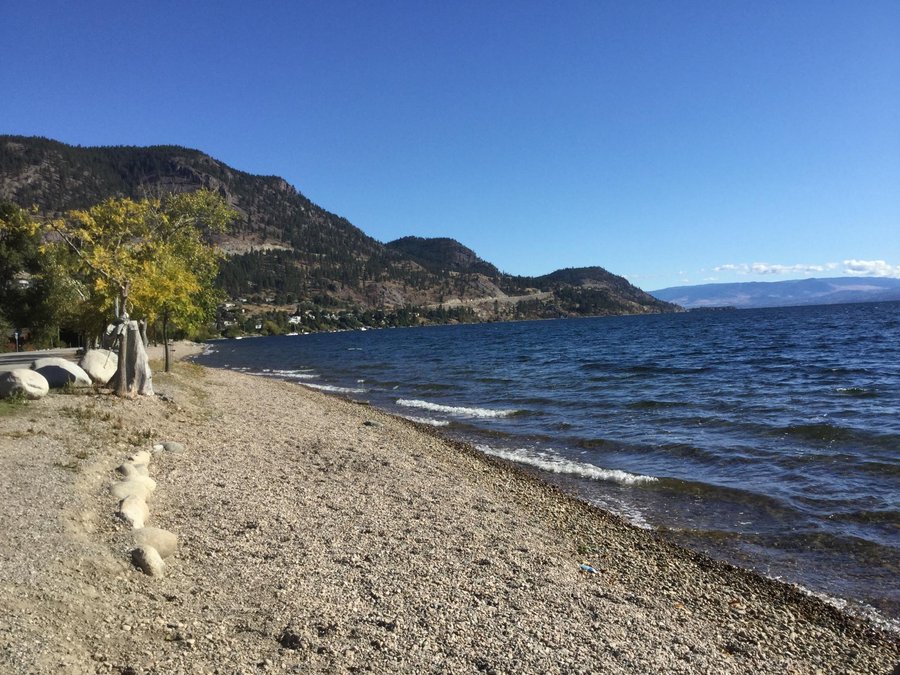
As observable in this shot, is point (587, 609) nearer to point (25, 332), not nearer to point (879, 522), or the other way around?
point (879, 522)

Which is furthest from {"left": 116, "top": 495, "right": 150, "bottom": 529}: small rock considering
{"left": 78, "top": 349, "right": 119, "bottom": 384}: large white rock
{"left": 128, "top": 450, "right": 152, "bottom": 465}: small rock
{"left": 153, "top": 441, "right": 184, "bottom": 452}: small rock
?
{"left": 78, "top": 349, "right": 119, "bottom": 384}: large white rock

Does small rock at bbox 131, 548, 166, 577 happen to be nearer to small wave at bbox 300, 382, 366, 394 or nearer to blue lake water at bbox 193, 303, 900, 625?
blue lake water at bbox 193, 303, 900, 625

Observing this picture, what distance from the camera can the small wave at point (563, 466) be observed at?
16.3 meters

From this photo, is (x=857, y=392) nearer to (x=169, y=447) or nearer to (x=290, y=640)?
(x=169, y=447)

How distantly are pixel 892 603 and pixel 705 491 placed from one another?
19.4 feet

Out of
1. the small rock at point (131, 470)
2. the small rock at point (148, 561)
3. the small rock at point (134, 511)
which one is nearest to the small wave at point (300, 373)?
the small rock at point (131, 470)

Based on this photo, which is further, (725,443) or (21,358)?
(21,358)

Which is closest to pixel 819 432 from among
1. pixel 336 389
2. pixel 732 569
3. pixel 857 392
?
pixel 857 392

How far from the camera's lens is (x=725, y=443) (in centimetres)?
1986

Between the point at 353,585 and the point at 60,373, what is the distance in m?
18.1

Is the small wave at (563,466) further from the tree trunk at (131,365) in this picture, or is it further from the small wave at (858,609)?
the tree trunk at (131,365)

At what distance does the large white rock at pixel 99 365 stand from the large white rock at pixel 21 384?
11.9 feet

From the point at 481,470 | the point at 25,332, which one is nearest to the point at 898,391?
the point at 481,470

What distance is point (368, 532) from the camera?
10.6m
